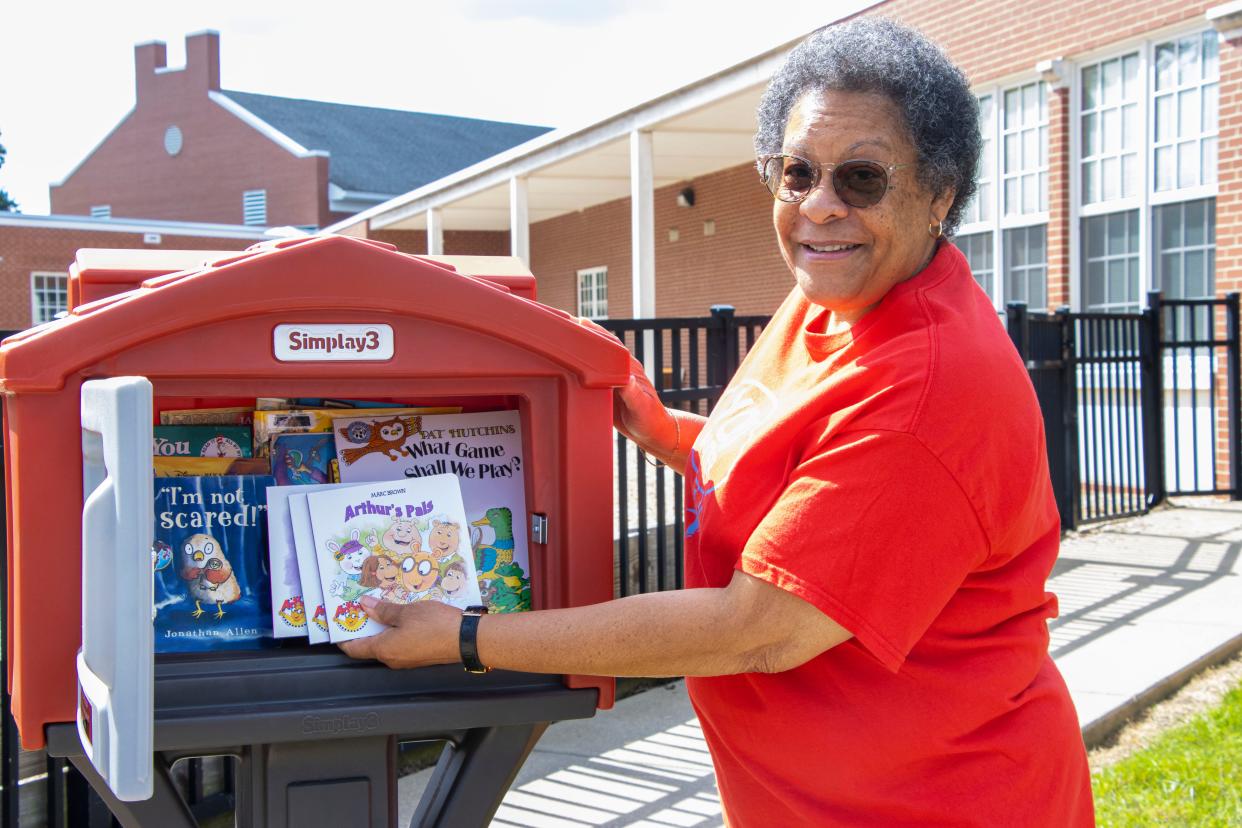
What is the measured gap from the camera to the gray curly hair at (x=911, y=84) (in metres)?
1.62

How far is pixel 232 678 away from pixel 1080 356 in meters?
7.20

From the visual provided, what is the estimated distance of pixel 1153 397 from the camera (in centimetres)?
839

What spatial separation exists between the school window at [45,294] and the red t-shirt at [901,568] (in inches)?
1116

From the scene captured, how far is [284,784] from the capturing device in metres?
1.56

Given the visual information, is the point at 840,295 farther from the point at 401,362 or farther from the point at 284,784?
the point at 284,784

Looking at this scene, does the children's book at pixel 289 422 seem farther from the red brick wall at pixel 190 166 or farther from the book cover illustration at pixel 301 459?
the red brick wall at pixel 190 166

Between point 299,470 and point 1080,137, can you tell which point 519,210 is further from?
point 299,470

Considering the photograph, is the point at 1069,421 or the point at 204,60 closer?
the point at 1069,421

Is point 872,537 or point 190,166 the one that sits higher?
point 190,166

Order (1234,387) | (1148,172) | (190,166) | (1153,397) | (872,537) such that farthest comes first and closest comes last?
(190,166) → (1148,172) → (1153,397) → (1234,387) → (872,537)

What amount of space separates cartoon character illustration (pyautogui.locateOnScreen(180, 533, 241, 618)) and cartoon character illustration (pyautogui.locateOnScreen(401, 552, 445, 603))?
0.25 metres

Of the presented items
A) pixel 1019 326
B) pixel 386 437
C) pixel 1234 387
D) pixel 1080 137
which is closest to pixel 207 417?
pixel 386 437

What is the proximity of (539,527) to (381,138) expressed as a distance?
34.1m

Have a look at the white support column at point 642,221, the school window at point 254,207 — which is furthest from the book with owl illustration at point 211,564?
the school window at point 254,207
